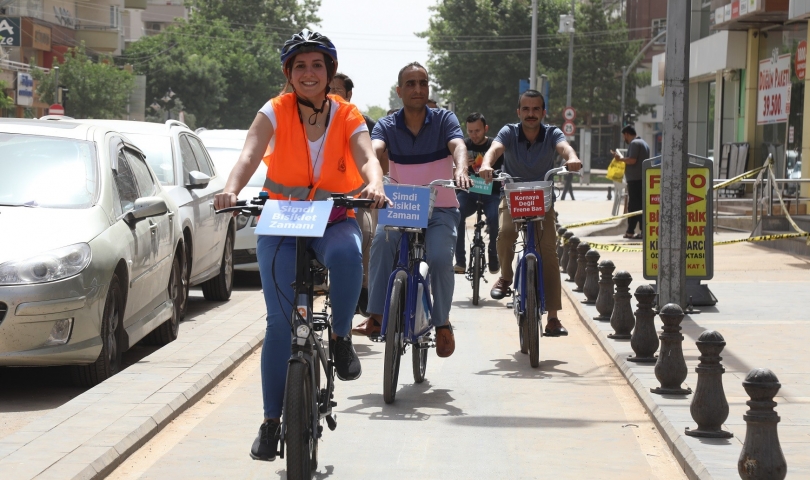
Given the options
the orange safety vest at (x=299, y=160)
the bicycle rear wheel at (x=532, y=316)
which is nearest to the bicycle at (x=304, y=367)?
the orange safety vest at (x=299, y=160)

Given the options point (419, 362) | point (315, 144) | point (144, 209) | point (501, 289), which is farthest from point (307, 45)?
point (501, 289)

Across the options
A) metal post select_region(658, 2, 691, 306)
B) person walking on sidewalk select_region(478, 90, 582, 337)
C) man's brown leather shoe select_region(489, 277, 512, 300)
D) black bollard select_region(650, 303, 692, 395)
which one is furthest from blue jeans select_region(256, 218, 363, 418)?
metal post select_region(658, 2, 691, 306)

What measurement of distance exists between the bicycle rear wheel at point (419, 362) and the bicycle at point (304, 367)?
7.55 feet

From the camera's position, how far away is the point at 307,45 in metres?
5.44

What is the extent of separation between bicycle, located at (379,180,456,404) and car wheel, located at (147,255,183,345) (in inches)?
106

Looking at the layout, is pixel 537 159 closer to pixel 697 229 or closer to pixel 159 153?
pixel 697 229

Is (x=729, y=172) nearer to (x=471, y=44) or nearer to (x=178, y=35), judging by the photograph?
(x=471, y=44)

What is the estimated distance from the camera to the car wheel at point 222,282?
12.5 m

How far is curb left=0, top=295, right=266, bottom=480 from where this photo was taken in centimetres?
543

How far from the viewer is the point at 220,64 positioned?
8869cm

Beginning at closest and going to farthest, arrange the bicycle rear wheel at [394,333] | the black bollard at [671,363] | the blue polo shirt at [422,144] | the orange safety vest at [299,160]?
1. the orange safety vest at [299,160]
2. the bicycle rear wheel at [394,333]
3. the black bollard at [671,363]
4. the blue polo shirt at [422,144]

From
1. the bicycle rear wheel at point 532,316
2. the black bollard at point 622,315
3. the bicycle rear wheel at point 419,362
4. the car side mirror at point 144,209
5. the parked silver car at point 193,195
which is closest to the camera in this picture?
the bicycle rear wheel at point 419,362

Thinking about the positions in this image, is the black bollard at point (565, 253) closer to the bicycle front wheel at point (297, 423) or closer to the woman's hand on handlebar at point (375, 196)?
the woman's hand on handlebar at point (375, 196)

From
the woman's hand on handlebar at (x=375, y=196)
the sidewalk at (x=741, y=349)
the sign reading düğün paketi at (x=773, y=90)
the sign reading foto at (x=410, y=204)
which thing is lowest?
the sidewalk at (x=741, y=349)
